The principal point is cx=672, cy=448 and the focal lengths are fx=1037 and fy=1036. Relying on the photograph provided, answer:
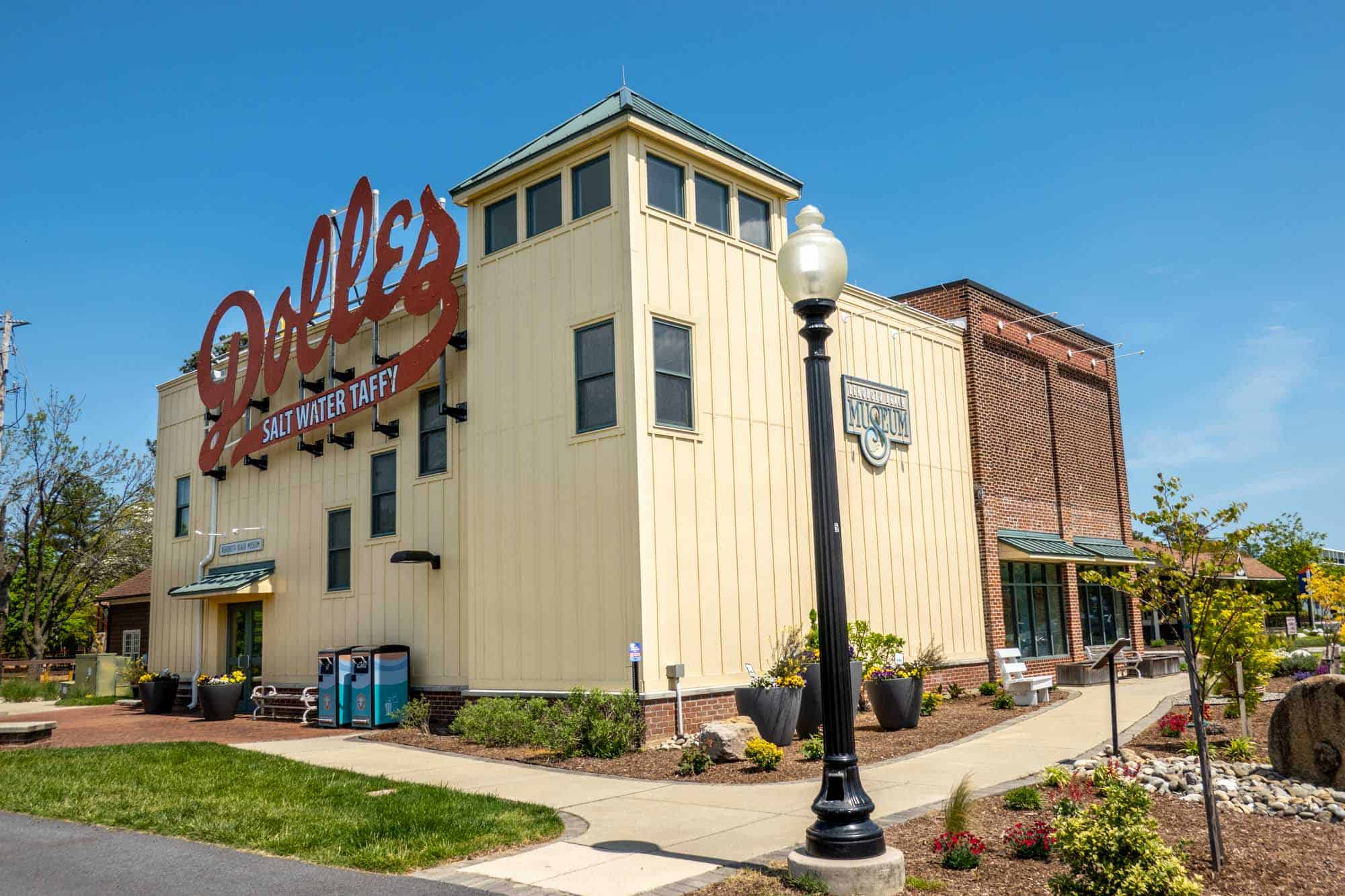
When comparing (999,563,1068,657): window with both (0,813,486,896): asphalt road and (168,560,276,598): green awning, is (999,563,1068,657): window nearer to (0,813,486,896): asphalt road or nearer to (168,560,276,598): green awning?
(168,560,276,598): green awning

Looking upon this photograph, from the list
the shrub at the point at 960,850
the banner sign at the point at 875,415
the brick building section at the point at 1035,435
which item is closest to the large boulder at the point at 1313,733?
the shrub at the point at 960,850

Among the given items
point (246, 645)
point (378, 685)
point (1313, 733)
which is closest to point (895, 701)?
point (1313, 733)

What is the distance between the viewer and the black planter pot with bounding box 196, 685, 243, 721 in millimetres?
19797

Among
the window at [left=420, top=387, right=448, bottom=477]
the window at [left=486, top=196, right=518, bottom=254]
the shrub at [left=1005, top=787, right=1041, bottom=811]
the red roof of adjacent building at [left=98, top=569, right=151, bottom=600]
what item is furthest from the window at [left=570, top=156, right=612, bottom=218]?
the red roof of adjacent building at [left=98, top=569, right=151, bottom=600]

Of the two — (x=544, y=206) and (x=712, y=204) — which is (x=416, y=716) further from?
(x=712, y=204)

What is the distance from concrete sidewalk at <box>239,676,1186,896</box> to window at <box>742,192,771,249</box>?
8161 millimetres

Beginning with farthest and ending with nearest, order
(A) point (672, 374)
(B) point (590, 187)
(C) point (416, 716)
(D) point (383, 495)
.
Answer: (D) point (383, 495) → (C) point (416, 716) → (B) point (590, 187) → (A) point (672, 374)

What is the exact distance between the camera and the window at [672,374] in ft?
47.3

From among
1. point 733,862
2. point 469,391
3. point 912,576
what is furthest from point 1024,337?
point 733,862

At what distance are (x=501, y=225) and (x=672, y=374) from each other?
164 inches

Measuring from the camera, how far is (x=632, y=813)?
9.15 meters

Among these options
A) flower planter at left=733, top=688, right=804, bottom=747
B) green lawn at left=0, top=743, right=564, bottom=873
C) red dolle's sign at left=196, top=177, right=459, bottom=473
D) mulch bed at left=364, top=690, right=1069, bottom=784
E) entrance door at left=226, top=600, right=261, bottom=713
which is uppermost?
red dolle's sign at left=196, top=177, right=459, bottom=473

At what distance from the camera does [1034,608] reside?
22547 mm

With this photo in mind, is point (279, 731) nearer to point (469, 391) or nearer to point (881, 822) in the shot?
point (469, 391)
